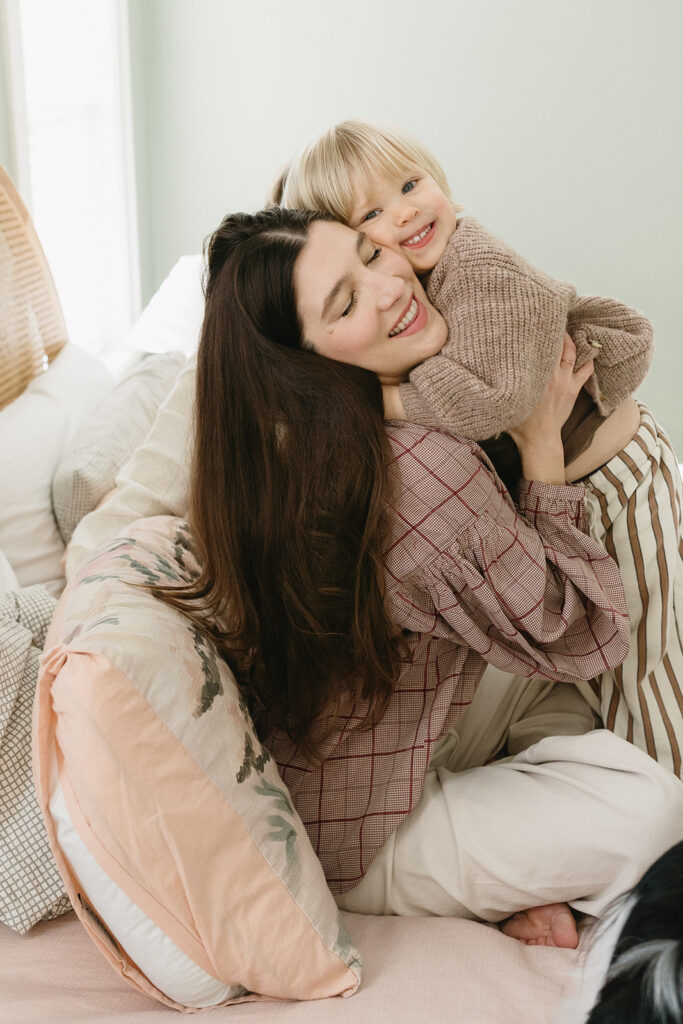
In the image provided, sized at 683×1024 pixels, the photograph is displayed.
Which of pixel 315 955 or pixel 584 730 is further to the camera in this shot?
pixel 584 730

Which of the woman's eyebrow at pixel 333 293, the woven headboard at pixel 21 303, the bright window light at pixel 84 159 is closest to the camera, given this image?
the woman's eyebrow at pixel 333 293

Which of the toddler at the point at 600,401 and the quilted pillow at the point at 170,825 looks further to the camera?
the toddler at the point at 600,401

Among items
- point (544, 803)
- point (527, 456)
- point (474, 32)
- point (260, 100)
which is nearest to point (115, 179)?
point (260, 100)

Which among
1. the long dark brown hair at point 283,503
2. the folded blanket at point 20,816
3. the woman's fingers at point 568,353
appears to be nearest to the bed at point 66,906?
the folded blanket at point 20,816

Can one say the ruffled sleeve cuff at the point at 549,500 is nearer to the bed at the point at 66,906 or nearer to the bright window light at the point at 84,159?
the bed at the point at 66,906

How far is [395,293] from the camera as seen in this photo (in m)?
1.17

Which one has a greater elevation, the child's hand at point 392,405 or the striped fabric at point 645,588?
the child's hand at point 392,405

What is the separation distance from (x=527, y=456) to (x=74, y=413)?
0.87m

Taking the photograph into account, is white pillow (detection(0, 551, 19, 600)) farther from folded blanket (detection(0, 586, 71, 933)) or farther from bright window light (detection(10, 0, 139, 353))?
bright window light (detection(10, 0, 139, 353))

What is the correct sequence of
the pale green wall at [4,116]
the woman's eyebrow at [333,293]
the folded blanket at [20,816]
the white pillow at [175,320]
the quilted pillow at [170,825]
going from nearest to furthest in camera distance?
the quilted pillow at [170,825] → the folded blanket at [20,816] → the woman's eyebrow at [333,293] → the white pillow at [175,320] → the pale green wall at [4,116]

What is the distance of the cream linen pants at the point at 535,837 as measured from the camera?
1113 mm

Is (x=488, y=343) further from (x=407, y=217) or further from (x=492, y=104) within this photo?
(x=492, y=104)

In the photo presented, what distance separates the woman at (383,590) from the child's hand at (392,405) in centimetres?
2

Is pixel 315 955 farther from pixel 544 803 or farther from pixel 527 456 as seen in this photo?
pixel 527 456
